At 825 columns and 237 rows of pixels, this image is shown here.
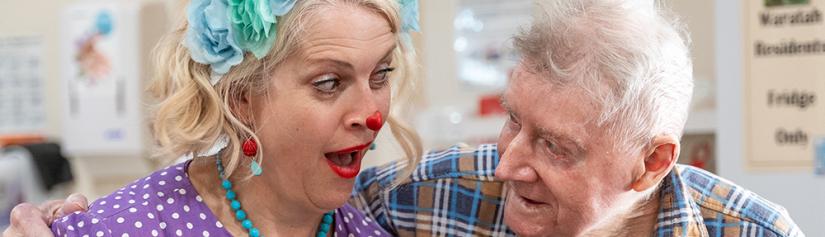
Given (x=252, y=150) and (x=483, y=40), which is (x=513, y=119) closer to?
(x=252, y=150)

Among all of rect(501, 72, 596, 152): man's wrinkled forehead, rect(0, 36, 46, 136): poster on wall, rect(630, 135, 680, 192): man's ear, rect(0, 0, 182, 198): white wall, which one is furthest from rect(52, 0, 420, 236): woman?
rect(0, 36, 46, 136): poster on wall

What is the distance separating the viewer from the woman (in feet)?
5.30

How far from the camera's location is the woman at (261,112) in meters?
1.62

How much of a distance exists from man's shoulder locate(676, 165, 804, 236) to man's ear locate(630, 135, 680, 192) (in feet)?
0.52

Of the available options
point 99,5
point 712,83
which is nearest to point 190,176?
point 712,83

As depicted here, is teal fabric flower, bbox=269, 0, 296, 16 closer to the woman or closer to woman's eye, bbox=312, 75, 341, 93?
the woman

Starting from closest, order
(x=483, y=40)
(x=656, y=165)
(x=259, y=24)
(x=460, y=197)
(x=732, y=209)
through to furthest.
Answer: (x=259, y=24), (x=656, y=165), (x=732, y=209), (x=460, y=197), (x=483, y=40)

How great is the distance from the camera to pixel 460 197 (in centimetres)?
201

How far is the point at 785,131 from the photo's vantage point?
248cm

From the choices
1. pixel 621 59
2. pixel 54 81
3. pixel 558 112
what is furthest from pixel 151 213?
pixel 54 81

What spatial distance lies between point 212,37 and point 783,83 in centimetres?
147

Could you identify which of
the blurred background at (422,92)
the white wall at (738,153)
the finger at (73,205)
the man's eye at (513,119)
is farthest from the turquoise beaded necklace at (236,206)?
the white wall at (738,153)

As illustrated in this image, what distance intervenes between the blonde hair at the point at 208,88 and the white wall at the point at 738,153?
1.14m

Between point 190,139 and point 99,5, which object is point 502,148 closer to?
point 190,139
